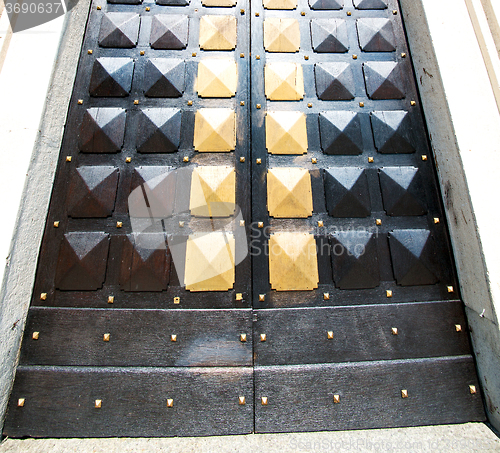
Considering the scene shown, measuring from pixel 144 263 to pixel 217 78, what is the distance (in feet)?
8.05

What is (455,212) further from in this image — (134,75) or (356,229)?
(134,75)

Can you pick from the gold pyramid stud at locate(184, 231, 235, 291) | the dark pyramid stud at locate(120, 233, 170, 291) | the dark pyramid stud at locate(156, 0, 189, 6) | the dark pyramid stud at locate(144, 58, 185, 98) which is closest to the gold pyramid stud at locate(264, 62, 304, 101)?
the dark pyramid stud at locate(144, 58, 185, 98)

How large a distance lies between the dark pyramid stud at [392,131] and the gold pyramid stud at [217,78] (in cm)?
183

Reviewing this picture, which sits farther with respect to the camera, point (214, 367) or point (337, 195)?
point (337, 195)

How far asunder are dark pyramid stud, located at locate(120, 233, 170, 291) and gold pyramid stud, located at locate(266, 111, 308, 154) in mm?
1703

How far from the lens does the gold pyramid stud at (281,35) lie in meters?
3.77

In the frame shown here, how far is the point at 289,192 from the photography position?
3.25 m

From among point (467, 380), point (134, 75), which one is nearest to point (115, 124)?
point (134, 75)

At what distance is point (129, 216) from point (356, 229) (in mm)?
2546

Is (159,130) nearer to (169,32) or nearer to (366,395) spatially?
(169,32)

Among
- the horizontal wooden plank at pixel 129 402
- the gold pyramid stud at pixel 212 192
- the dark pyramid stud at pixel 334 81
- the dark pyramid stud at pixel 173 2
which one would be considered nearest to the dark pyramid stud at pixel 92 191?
the gold pyramid stud at pixel 212 192

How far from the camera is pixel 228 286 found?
9.87 ft

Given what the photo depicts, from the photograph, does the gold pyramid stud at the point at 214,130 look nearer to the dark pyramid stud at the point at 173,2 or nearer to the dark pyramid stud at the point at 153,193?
the dark pyramid stud at the point at 153,193

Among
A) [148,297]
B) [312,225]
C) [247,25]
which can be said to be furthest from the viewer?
[247,25]
